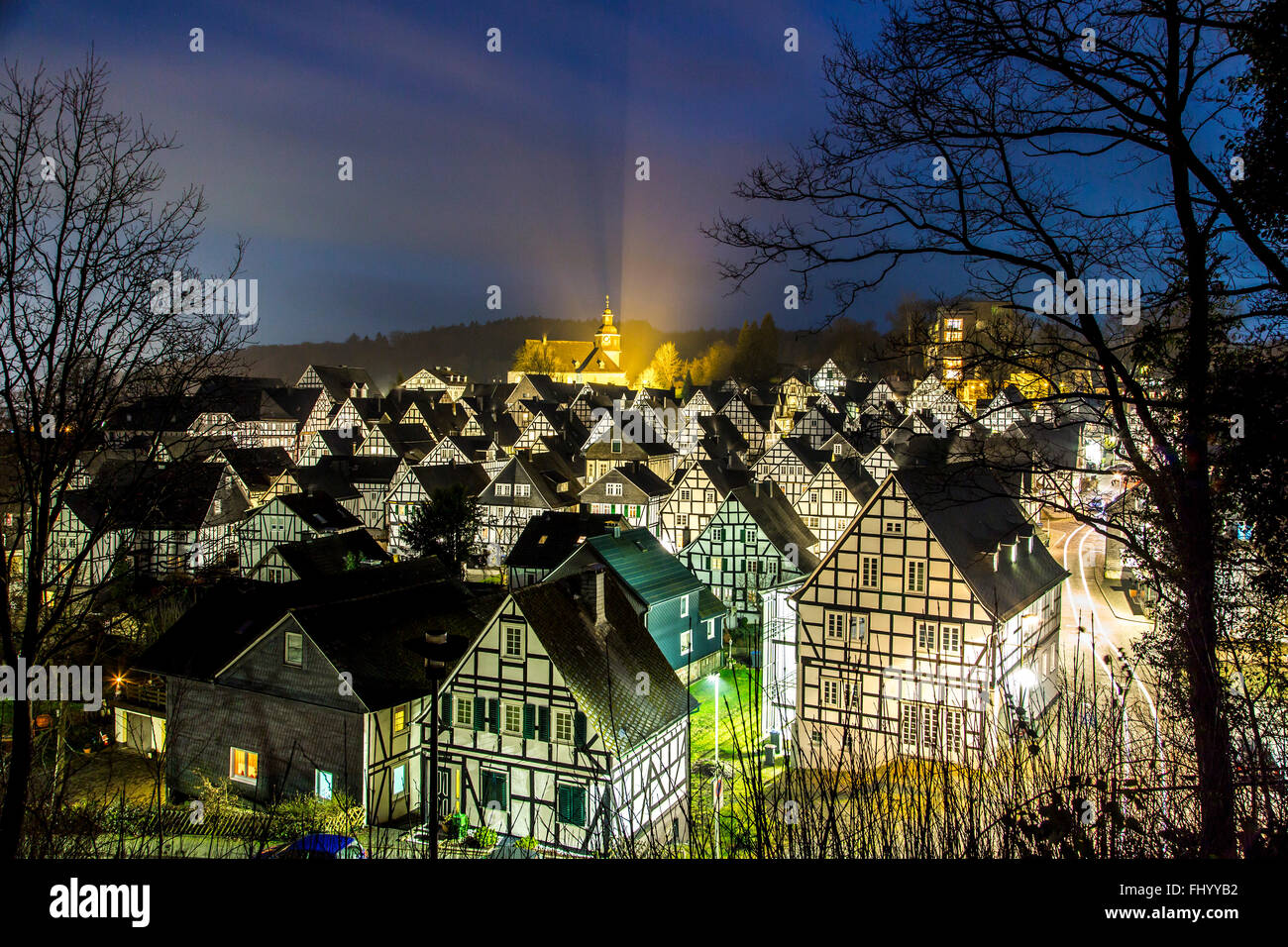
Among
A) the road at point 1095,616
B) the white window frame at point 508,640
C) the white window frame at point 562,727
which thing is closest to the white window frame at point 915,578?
the road at point 1095,616

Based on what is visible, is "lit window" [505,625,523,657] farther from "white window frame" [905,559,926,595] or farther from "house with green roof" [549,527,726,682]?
"white window frame" [905,559,926,595]

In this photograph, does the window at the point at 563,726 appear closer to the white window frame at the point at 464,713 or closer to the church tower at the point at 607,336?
the white window frame at the point at 464,713

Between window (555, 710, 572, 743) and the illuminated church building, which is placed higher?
the illuminated church building

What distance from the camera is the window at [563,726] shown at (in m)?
14.4

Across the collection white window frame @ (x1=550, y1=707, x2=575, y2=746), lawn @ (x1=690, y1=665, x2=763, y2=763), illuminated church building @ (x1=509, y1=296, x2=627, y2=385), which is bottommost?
lawn @ (x1=690, y1=665, x2=763, y2=763)

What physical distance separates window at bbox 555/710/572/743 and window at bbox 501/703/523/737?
2.36 ft

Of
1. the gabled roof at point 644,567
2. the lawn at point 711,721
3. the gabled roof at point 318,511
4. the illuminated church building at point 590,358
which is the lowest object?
the lawn at point 711,721

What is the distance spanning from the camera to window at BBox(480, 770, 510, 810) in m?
14.9

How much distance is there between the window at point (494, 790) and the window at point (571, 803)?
42.1 inches

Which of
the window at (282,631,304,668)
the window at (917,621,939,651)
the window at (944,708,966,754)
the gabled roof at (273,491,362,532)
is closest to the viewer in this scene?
the window at (944,708,966,754)

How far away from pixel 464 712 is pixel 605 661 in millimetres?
3088

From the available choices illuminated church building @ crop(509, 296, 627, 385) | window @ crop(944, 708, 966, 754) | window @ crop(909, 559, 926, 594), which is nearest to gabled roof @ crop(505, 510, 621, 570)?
window @ crop(909, 559, 926, 594)

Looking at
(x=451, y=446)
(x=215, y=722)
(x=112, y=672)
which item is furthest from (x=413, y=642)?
(x=451, y=446)
